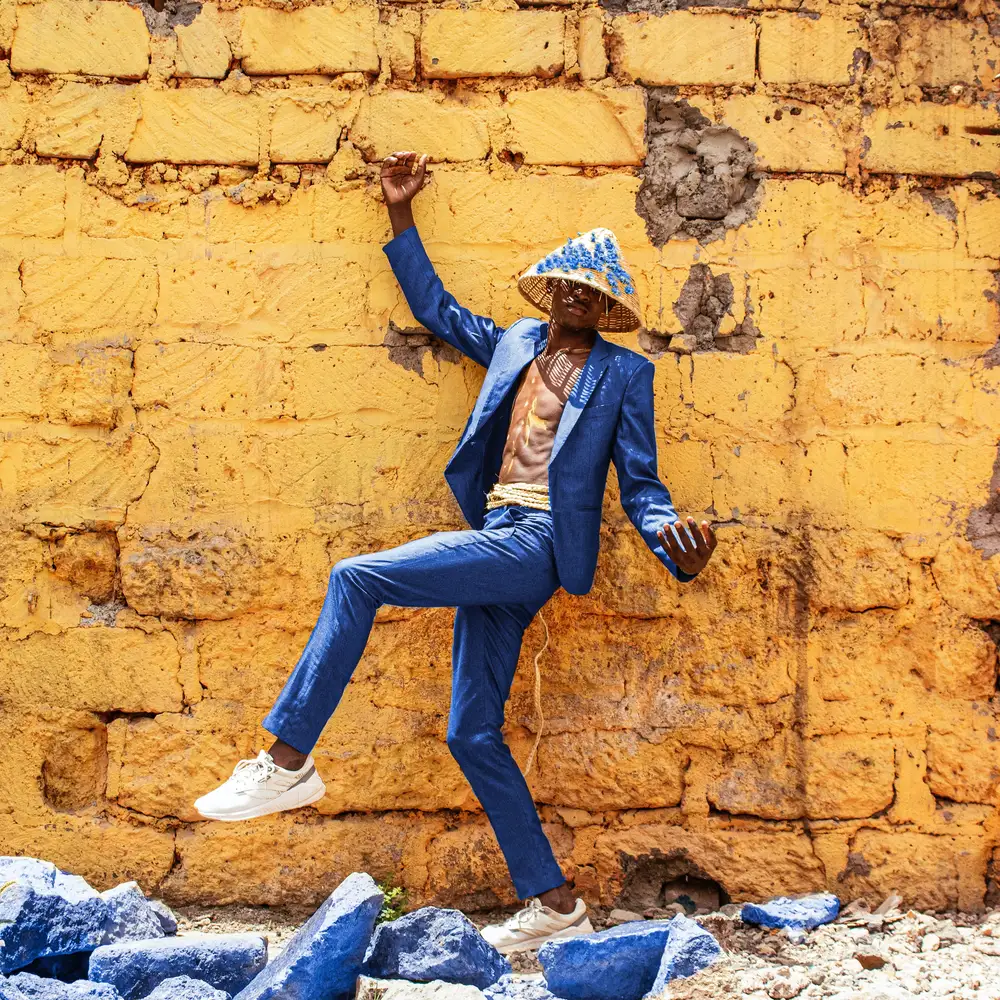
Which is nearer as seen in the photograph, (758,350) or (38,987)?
(38,987)

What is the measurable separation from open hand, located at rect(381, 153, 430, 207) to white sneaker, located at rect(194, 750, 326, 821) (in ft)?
5.88

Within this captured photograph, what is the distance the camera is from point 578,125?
4.02m

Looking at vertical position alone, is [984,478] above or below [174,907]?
above

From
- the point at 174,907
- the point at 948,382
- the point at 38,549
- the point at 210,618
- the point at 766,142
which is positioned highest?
the point at 766,142

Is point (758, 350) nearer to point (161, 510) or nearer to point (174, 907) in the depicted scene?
point (161, 510)

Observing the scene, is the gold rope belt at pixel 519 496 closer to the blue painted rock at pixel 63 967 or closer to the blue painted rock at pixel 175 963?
the blue painted rock at pixel 175 963

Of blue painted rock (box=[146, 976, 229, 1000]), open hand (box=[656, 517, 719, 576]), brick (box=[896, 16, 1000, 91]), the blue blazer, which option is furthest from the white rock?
brick (box=[896, 16, 1000, 91])

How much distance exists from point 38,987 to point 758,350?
284 cm

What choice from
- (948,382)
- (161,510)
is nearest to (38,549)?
(161,510)

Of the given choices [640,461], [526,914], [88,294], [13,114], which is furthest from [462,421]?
[13,114]

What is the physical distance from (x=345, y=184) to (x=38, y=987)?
101 inches

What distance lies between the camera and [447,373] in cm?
402

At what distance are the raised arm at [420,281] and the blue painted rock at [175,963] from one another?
190 centimetres

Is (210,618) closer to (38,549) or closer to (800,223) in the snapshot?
(38,549)
